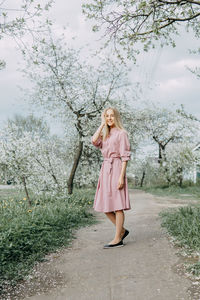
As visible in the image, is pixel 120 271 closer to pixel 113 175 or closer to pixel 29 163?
pixel 113 175

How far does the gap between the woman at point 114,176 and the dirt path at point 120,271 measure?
1.45ft

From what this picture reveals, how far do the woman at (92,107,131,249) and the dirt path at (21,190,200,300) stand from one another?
442 millimetres

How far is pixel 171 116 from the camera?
27469 mm

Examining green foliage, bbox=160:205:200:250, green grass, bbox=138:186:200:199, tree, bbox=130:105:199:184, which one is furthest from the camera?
tree, bbox=130:105:199:184

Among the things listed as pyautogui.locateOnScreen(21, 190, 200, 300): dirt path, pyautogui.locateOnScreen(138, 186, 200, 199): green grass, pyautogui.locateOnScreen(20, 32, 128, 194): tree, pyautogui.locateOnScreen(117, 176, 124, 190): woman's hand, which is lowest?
pyautogui.locateOnScreen(21, 190, 200, 300): dirt path

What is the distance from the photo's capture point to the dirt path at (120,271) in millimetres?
3512

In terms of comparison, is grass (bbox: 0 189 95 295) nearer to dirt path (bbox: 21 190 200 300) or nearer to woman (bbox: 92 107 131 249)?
dirt path (bbox: 21 190 200 300)

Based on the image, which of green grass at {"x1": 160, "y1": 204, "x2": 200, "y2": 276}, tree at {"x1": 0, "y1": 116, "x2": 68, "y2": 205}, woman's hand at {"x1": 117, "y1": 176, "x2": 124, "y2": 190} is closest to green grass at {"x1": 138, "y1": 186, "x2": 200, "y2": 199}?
tree at {"x1": 0, "y1": 116, "x2": 68, "y2": 205}

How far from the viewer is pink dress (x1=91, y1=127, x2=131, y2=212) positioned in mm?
5246

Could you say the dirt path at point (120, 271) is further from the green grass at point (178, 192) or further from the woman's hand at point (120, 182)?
the green grass at point (178, 192)

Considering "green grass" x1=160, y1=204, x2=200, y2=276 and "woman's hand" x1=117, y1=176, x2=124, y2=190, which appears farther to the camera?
"woman's hand" x1=117, y1=176, x2=124, y2=190

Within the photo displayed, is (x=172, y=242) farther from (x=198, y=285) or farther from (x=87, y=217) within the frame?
(x=87, y=217)

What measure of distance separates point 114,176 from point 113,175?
0.07 feet

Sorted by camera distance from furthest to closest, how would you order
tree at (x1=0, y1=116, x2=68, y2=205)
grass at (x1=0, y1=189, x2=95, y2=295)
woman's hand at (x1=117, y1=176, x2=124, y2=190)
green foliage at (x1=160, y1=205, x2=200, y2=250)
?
1. tree at (x1=0, y1=116, x2=68, y2=205)
2. woman's hand at (x1=117, y1=176, x2=124, y2=190)
3. green foliage at (x1=160, y1=205, x2=200, y2=250)
4. grass at (x1=0, y1=189, x2=95, y2=295)
